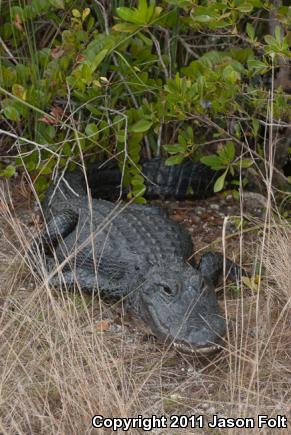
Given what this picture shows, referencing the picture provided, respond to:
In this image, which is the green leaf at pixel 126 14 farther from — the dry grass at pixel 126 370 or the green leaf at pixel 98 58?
the dry grass at pixel 126 370

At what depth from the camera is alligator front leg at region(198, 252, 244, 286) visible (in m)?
4.41

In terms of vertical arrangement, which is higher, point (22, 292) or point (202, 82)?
point (202, 82)

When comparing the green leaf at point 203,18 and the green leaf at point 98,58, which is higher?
the green leaf at point 203,18

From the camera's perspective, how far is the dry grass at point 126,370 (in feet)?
10.1

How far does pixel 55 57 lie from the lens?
15.9 feet

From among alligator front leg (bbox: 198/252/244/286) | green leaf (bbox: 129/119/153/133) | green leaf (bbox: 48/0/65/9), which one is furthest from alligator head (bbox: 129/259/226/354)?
green leaf (bbox: 48/0/65/9)

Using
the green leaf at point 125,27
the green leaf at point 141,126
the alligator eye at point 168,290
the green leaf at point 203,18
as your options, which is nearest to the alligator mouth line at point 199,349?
the alligator eye at point 168,290

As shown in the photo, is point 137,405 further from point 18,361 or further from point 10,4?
point 10,4

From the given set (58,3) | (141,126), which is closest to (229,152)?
(141,126)

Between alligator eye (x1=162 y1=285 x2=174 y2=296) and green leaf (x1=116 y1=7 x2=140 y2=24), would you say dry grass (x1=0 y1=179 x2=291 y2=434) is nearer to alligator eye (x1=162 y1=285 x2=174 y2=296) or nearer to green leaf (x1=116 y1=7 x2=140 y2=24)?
alligator eye (x1=162 y1=285 x2=174 y2=296)

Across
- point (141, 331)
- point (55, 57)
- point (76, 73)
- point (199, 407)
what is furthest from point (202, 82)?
point (199, 407)

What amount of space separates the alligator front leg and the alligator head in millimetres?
206

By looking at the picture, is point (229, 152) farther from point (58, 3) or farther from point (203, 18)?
point (58, 3)

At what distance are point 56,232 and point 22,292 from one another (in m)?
0.55
